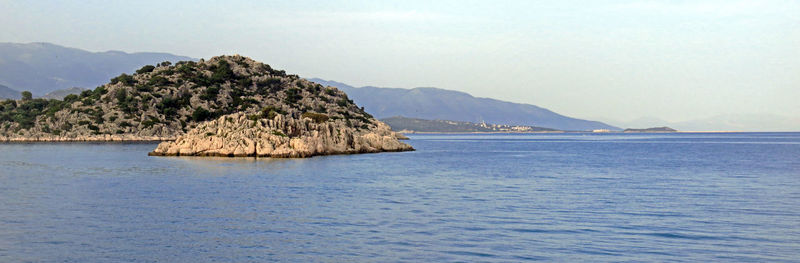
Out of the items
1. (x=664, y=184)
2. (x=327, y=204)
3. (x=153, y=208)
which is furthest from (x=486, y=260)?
(x=664, y=184)

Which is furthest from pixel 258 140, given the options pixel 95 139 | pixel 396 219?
pixel 95 139

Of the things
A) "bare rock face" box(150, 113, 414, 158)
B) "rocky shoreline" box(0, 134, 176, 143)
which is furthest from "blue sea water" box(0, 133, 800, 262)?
"rocky shoreline" box(0, 134, 176, 143)

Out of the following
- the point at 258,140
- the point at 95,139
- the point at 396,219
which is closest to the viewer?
the point at 396,219

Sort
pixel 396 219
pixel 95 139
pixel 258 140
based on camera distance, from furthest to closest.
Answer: pixel 95 139 < pixel 258 140 < pixel 396 219

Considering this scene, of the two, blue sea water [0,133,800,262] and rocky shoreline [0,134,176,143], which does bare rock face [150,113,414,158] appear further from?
rocky shoreline [0,134,176,143]

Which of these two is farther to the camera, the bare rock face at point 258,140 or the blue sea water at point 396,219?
the bare rock face at point 258,140

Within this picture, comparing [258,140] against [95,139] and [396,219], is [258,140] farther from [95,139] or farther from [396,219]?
[95,139]

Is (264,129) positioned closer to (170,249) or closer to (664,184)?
(664,184)

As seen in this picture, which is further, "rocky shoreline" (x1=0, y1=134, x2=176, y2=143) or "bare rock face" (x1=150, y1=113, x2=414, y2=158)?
"rocky shoreline" (x1=0, y1=134, x2=176, y2=143)

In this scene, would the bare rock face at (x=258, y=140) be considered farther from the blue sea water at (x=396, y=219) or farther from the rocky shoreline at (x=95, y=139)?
the rocky shoreline at (x=95, y=139)

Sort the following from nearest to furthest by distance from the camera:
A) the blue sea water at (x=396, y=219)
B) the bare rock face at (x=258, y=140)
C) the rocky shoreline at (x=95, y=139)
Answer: the blue sea water at (x=396, y=219), the bare rock face at (x=258, y=140), the rocky shoreline at (x=95, y=139)

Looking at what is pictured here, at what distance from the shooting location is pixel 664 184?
165 feet

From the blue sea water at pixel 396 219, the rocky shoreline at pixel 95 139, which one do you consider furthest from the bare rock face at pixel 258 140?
the rocky shoreline at pixel 95 139

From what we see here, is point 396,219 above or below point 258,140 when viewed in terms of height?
below
